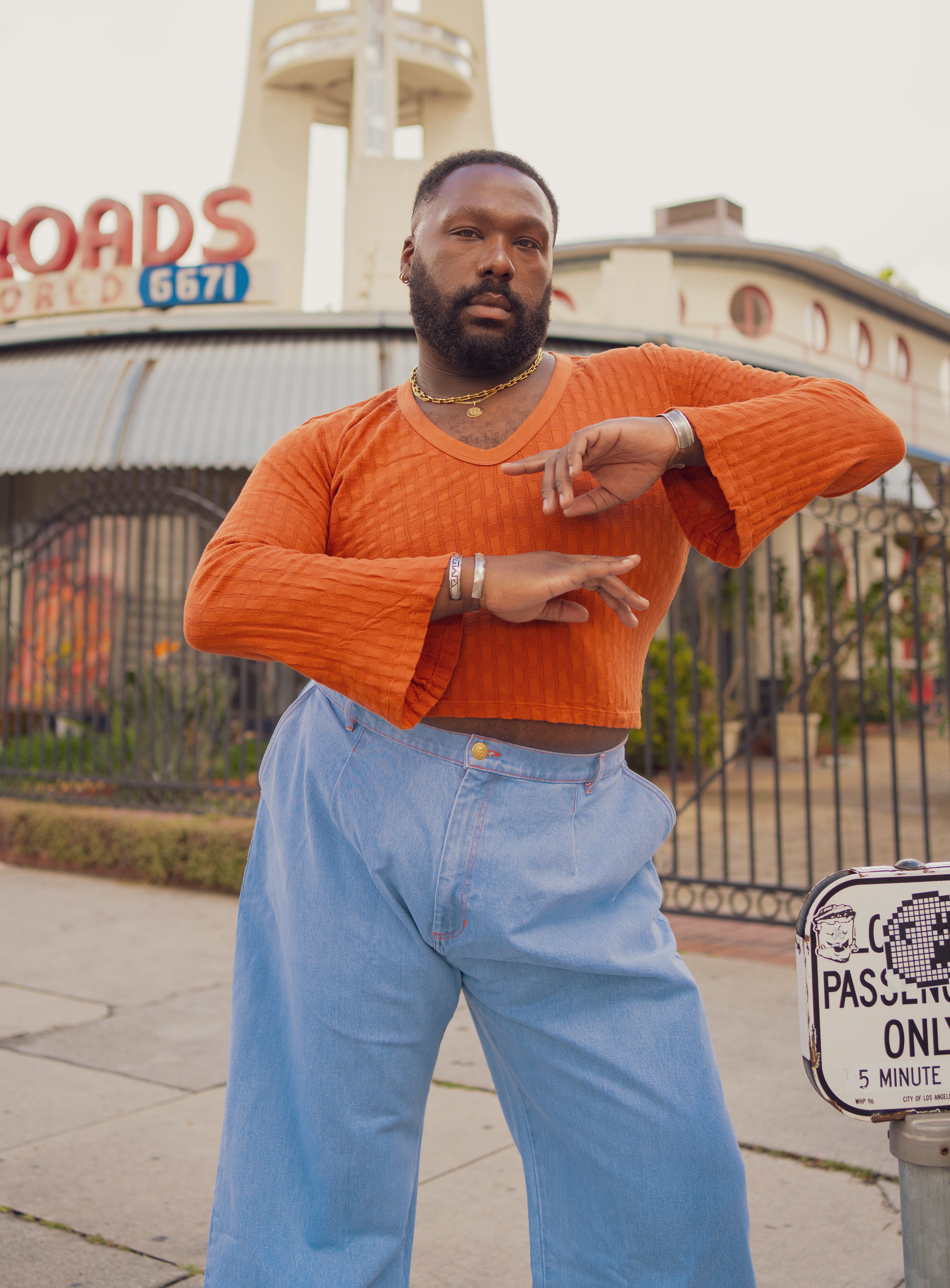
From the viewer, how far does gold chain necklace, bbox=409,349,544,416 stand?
1649 millimetres

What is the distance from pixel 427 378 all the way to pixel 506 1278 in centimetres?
188

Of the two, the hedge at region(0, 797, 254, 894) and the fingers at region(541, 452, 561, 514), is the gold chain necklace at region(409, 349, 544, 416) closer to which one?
the fingers at region(541, 452, 561, 514)

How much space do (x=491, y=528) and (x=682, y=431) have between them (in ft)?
0.95

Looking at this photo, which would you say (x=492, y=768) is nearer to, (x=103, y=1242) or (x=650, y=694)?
(x=103, y=1242)

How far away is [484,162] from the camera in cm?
162

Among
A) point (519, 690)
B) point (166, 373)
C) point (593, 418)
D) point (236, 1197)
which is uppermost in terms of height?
point (166, 373)

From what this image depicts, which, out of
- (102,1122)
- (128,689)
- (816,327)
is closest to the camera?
(102,1122)

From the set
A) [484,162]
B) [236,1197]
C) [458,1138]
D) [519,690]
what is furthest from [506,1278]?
[484,162]

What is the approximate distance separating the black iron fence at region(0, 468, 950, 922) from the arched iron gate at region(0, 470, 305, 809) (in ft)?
0.09

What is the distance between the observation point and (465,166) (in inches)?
64.2

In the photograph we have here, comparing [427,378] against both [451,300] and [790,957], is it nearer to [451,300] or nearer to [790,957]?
[451,300]

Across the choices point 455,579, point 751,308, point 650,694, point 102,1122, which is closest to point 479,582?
point 455,579

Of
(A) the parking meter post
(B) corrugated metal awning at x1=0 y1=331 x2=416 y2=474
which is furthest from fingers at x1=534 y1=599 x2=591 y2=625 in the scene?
(B) corrugated metal awning at x1=0 y1=331 x2=416 y2=474

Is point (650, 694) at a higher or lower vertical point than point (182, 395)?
lower
